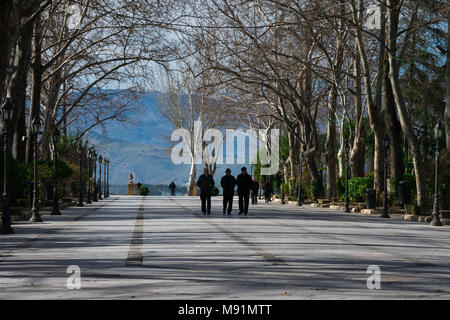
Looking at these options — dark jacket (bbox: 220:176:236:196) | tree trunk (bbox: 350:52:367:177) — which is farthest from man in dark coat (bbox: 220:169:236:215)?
tree trunk (bbox: 350:52:367:177)

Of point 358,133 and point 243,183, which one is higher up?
point 358,133

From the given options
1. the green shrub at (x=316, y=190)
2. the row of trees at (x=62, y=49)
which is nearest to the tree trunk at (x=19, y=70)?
the row of trees at (x=62, y=49)

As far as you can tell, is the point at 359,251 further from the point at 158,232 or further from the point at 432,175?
the point at 432,175

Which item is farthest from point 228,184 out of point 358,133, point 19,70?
point 358,133

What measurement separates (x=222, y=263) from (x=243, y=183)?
1969 cm

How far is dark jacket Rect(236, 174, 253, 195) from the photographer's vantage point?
3194 centimetres

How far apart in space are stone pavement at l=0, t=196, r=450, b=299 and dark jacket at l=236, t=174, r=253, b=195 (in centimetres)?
1071

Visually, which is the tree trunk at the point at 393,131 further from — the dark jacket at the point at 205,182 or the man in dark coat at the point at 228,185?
the dark jacket at the point at 205,182

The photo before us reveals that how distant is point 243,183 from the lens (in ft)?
105

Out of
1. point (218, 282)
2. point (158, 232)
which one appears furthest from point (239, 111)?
point (218, 282)

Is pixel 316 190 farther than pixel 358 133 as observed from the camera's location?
Yes

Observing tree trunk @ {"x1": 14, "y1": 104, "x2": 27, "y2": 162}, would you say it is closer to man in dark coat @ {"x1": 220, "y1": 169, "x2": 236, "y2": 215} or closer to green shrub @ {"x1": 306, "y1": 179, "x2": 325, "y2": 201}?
man in dark coat @ {"x1": 220, "y1": 169, "x2": 236, "y2": 215}

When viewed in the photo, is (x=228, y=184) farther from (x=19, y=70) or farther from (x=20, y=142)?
(x=20, y=142)

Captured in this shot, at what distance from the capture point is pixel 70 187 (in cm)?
5184
